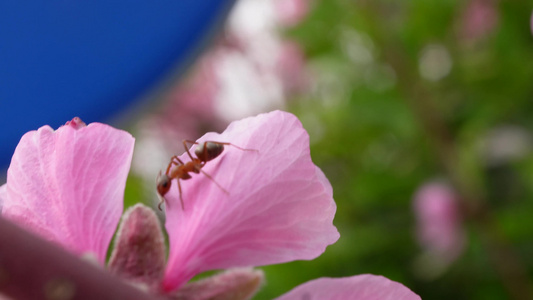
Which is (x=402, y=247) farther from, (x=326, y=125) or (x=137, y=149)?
(x=137, y=149)

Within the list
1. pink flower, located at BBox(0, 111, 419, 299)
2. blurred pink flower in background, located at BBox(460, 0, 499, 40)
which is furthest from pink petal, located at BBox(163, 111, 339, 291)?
blurred pink flower in background, located at BBox(460, 0, 499, 40)

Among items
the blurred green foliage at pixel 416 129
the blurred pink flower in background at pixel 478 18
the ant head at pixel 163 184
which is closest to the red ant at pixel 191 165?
the ant head at pixel 163 184

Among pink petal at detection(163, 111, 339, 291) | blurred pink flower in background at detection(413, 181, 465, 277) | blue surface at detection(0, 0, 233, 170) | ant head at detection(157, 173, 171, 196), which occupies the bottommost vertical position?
pink petal at detection(163, 111, 339, 291)

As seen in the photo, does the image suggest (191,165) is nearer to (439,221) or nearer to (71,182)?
(71,182)

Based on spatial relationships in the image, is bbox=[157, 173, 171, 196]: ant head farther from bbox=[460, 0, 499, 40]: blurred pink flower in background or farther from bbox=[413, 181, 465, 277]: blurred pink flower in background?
bbox=[460, 0, 499, 40]: blurred pink flower in background

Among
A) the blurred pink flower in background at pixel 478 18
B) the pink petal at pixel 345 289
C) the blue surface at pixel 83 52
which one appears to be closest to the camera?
the pink petal at pixel 345 289

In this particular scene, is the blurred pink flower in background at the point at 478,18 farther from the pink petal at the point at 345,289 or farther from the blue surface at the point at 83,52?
the pink petal at the point at 345,289

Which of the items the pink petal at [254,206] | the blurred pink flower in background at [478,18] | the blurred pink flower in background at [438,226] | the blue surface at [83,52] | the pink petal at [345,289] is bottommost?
the pink petal at [345,289]

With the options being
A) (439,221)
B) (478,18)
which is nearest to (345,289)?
(439,221)
